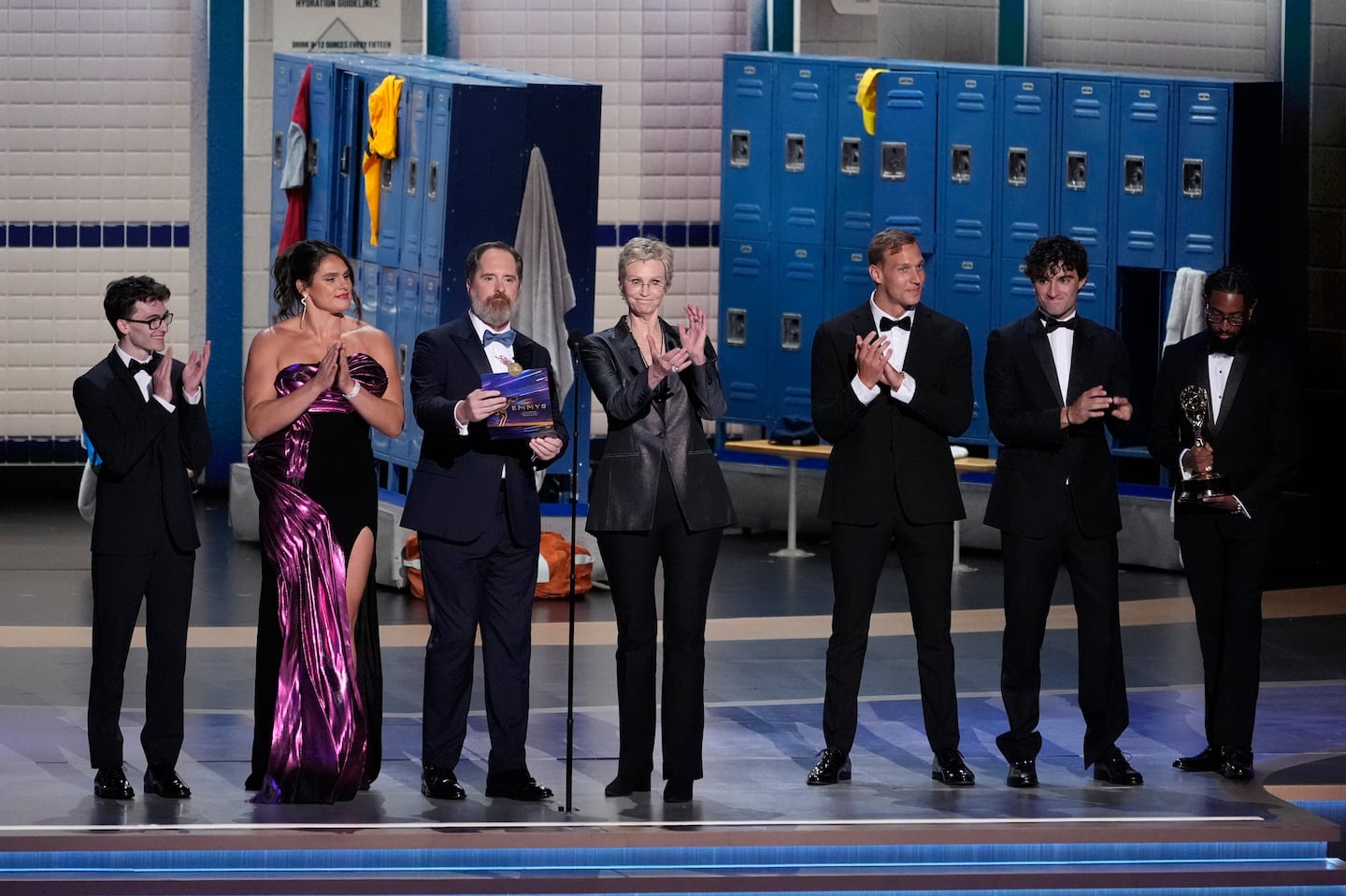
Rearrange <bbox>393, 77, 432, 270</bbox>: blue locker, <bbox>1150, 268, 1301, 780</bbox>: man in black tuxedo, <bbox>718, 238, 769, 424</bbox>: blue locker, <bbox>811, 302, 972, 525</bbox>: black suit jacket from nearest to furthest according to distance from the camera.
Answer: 1. <bbox>811, 302, 972, 525</bbox>: black suit jacket
2. <bbox>1150, 268, 1301, 780</bbox>: man in black tuxedo
3. <bbox>393, 77, 432, 270</bbox>: blue locker
4. <bbox>718, 238, 769, 424</bbox>: blue locker

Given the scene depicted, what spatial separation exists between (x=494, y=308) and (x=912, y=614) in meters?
1.35

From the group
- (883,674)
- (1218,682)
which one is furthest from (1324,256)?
(1218,682)

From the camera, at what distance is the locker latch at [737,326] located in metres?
10.5

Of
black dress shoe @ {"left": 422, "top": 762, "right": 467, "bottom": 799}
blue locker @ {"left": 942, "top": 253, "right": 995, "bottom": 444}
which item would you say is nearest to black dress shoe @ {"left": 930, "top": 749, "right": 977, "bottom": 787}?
black dress shoe @ {"left": 422, "top": 762, "right": 467, "bottom": 799}

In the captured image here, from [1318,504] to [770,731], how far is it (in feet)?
15.8

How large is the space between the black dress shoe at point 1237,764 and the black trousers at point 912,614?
765 millimetres

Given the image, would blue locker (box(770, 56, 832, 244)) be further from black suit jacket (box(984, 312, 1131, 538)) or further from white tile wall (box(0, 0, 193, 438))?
black suit jacket (box(984, 312, 1131, 538))

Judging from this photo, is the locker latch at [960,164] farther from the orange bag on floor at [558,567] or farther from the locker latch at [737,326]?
the orange bag on floor at [558,567]

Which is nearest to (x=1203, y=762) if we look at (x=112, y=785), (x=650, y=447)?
(x=650, y=447)

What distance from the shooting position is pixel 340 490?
5.02m

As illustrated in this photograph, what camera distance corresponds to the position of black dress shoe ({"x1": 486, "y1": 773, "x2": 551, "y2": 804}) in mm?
5059

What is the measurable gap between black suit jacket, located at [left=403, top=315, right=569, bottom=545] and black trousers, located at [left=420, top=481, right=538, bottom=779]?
3 cm

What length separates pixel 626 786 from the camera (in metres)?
5.15

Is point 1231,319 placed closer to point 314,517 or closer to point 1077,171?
point 314,517
